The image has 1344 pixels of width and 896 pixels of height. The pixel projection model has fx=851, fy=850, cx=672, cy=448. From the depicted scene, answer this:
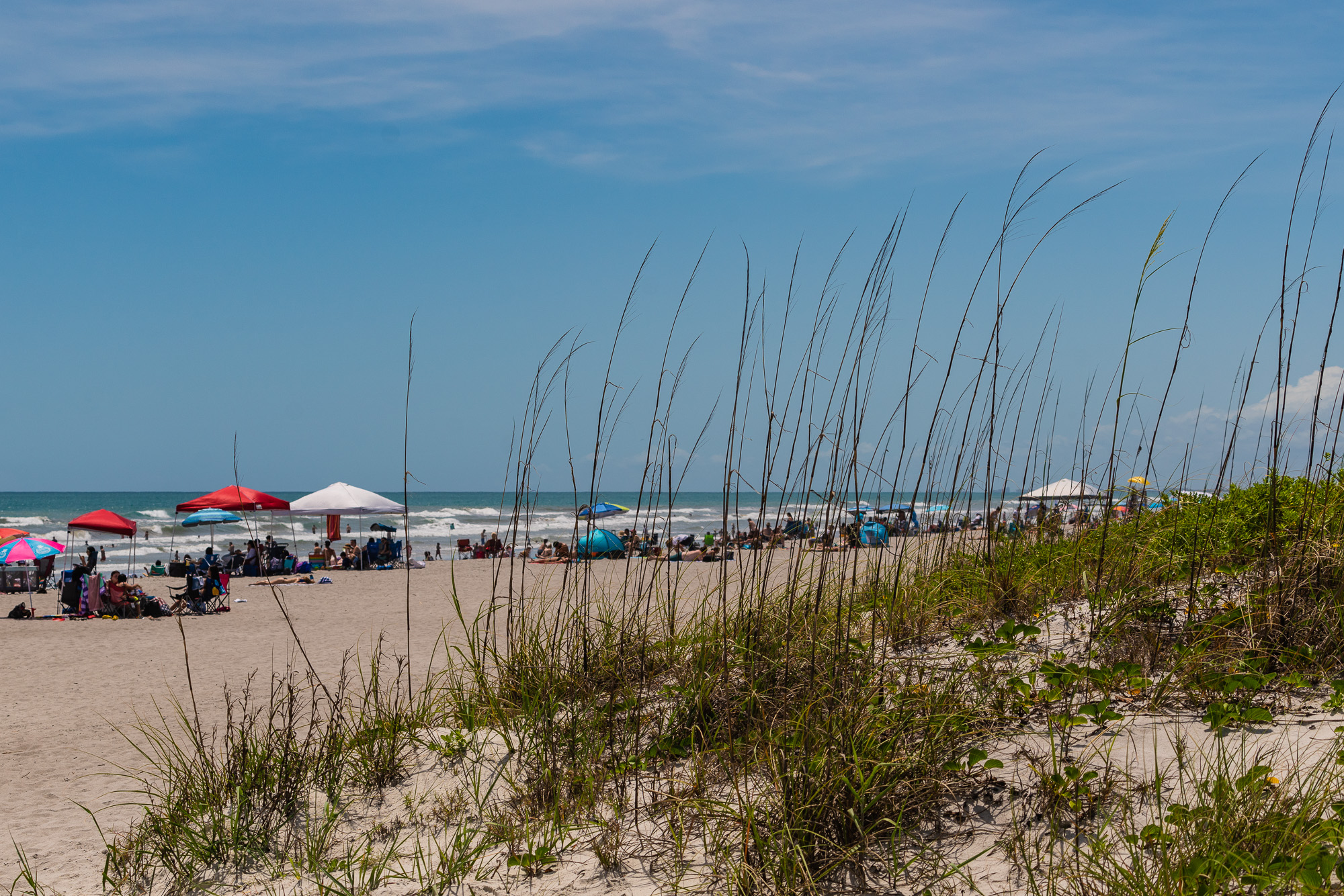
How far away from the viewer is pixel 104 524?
14.6 metres

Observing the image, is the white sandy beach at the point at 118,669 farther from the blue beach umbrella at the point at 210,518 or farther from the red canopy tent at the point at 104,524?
the blue beach umbrella at the point at 210,518

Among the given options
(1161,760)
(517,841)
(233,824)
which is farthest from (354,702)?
(1161,760)

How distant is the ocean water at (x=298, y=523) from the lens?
2988 cm

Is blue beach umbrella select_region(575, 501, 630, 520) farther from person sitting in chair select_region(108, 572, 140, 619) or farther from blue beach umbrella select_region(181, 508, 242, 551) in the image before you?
blue beach umbrella select_region(181, 508, 242, 551)

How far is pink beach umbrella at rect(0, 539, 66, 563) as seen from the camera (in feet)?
40.9

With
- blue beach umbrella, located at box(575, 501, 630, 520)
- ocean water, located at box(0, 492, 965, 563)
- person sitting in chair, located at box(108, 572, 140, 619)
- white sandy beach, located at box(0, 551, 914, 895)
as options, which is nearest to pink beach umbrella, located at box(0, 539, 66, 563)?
white sandy beach, located at box(0, 551, 914, 895)

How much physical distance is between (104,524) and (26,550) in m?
1.94

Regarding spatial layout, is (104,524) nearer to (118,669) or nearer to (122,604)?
(122,604)

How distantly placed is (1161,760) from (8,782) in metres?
5.66

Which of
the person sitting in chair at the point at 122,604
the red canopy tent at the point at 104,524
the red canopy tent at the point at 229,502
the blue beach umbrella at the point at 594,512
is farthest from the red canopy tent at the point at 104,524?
the blue beach umbrella at the point at 594,512

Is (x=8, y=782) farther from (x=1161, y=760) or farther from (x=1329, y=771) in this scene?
(x=1329, y=771)

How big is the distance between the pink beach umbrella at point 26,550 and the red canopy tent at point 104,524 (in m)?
1.09

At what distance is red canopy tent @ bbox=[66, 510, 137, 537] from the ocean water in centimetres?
207

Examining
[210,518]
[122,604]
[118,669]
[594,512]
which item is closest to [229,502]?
[122,604]
